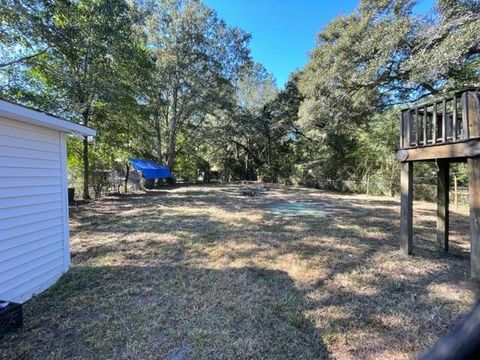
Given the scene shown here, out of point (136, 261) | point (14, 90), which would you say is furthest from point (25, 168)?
point (14, 90)

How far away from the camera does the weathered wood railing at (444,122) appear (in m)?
3.36

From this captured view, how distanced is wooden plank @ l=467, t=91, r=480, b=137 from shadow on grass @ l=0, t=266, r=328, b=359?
9.60 ft

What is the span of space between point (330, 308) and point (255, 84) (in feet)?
76.9

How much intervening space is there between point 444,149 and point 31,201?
17.6ft

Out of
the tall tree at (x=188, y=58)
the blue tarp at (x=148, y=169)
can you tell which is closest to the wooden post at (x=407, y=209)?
the blue tarp at (x=148, y=169)

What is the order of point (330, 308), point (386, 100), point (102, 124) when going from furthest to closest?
point (102, 124) → point (386, 100) → point (330, 308)

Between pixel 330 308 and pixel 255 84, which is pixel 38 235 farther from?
pixel 255 84

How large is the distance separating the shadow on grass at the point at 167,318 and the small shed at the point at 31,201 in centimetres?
29

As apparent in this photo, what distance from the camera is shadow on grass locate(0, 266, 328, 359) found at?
7.55ft

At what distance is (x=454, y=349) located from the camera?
34 cm

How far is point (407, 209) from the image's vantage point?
4266 mm

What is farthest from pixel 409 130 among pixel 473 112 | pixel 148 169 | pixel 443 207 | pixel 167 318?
pixel 148 169

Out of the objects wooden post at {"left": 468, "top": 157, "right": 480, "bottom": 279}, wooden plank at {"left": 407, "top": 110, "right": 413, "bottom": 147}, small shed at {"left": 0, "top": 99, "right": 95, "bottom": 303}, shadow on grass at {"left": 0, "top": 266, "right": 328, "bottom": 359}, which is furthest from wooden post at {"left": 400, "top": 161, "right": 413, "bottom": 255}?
small shed at {"left": 0, "top": 99, "right": 95, "bottom": 303}

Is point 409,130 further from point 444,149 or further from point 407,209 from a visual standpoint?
point 407,209
